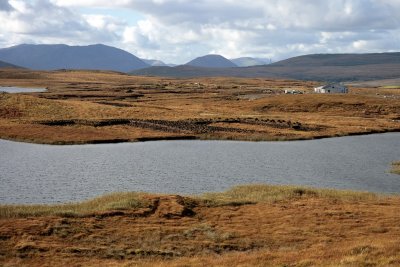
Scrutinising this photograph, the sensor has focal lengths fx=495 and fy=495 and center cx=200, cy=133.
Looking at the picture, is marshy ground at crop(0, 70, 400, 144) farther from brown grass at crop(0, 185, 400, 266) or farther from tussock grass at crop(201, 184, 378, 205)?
brown grass at crop(0, 185, 400, 266)

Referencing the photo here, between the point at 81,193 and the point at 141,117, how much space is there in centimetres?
7368

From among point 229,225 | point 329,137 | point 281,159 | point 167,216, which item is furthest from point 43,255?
point 329,137

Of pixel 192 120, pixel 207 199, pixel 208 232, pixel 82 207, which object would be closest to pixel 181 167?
pixel 207 199

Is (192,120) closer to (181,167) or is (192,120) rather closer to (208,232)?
(181,167)

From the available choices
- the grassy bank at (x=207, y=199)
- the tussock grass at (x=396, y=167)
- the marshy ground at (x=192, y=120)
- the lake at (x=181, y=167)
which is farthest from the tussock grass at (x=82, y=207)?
the marshy ground at (x=192, y=120)

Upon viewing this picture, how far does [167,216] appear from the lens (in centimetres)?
4306

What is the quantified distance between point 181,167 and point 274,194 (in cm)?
1909

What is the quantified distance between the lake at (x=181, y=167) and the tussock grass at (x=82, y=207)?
403cm

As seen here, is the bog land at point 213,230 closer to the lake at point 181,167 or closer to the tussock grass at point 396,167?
the lake at point 181,167

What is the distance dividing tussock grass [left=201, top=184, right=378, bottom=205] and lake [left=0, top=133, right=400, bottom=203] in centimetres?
365

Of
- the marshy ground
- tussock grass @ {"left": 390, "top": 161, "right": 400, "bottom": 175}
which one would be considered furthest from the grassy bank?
the marshy ground

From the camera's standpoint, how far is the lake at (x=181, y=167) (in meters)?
56.1

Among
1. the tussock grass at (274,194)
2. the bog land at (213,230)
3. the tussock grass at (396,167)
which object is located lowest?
the tussock grass at (396,167)

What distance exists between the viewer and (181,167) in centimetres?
6875
